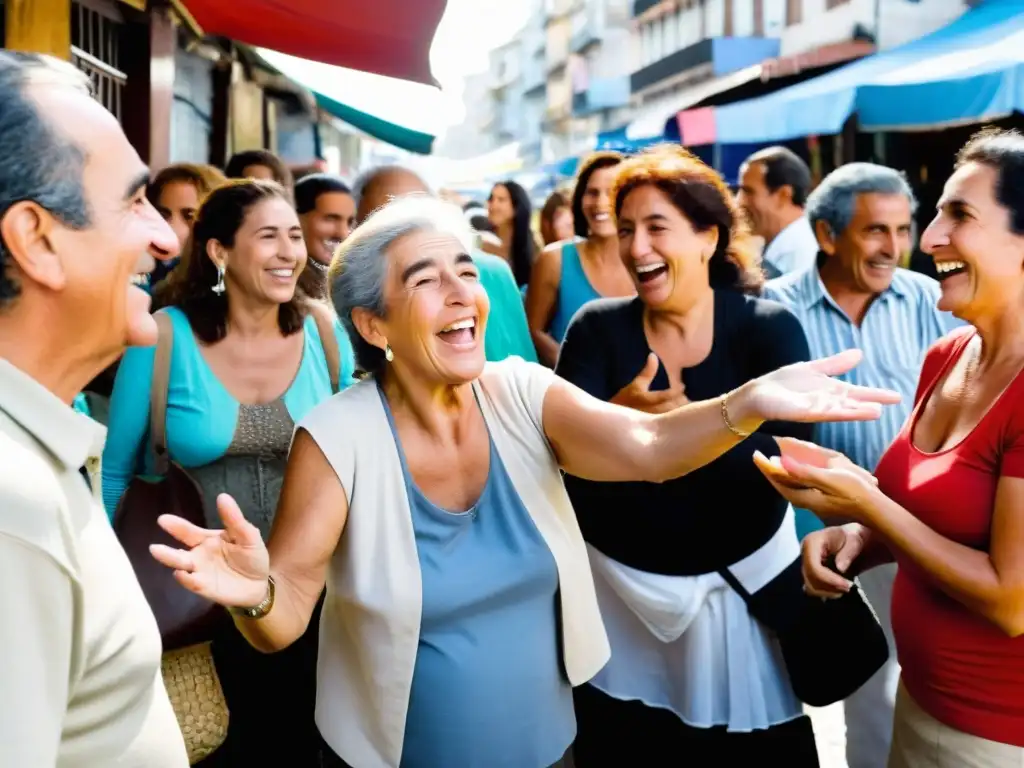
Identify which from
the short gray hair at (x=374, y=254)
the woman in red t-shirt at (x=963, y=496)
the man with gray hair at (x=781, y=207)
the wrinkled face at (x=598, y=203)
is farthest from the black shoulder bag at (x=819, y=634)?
the man with gray hair at (x=781, y=207)

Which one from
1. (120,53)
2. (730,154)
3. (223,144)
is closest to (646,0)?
(730,154)

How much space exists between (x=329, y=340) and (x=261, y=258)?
1.21 feet

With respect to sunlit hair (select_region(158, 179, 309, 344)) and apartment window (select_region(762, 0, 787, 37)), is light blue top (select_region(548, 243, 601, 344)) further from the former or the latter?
apartment window (select_region(762, 0, 787, 37))

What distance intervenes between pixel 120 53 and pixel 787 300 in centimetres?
496

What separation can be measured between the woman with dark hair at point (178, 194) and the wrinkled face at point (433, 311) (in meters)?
2.69

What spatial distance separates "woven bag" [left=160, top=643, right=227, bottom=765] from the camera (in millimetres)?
2643

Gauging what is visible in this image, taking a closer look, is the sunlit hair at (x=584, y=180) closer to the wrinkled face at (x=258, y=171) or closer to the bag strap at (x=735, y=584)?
the wrinkled face at (x=258, y=171)

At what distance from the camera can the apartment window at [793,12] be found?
27391mm

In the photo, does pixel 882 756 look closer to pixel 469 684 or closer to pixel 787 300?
pixel 787 300

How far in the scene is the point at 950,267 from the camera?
2.42 m

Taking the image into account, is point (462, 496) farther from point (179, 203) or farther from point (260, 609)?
point (179, 203)

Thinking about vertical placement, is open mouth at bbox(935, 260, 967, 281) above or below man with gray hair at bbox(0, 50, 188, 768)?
above

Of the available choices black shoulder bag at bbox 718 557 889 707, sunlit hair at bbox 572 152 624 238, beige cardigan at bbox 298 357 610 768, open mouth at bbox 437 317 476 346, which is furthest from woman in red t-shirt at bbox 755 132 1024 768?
sunlit hair at bbox 572 152 624 238

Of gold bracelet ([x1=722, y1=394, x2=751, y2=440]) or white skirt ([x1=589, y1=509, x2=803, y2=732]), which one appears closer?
gold bracelet ([x1=722, y1=394, x2=751, y2=440])
